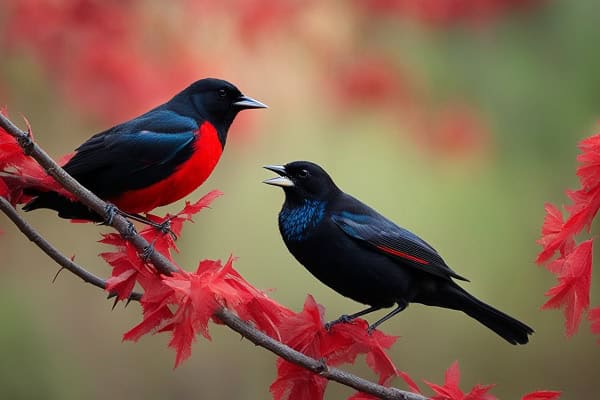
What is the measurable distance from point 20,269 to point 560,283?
17.8 ft

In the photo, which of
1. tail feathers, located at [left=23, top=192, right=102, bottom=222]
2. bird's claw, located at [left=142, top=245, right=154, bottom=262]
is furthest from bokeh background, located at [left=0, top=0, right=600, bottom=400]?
bird's claw, located at [left=142, top=245, right=154, bottom=262]

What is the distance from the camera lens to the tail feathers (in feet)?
9.51

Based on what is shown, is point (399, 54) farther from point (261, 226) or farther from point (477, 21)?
point (261, 226)

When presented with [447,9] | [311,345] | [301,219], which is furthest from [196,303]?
[447,9]

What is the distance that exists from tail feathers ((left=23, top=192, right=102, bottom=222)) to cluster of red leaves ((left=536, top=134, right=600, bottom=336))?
1.54 m

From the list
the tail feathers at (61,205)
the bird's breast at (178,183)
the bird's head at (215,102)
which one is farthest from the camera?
the bird's head at (215,102)

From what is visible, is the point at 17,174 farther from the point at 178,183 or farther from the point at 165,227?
the point at 178,183

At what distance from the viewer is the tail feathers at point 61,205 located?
290cm

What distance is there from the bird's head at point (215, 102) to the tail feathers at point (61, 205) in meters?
0.55

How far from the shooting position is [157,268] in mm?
2387

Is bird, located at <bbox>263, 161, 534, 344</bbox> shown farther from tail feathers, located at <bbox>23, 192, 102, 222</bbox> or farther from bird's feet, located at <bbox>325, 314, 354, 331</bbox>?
tail feathers, located at <bbox>23, 192, 102, 222</bbox>

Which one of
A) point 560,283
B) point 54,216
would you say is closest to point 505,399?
point 54,216

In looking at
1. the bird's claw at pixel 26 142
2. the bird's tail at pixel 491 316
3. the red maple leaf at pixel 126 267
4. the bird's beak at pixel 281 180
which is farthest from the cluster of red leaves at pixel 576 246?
the bird's claw at pixel 26 142

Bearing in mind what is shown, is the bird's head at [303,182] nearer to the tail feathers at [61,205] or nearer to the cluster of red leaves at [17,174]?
the tail feathers at [61,205]
